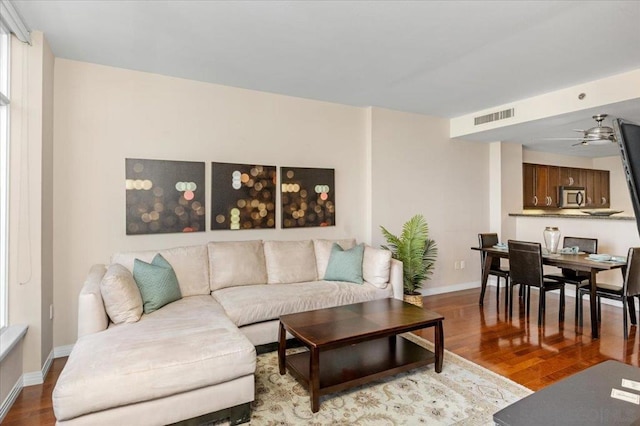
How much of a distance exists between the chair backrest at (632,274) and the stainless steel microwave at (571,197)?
389cm

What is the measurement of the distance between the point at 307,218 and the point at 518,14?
2871mm

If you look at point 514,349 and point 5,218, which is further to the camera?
point 514,349

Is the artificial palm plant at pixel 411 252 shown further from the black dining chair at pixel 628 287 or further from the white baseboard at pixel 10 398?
the white baseboard at pixel 10 398

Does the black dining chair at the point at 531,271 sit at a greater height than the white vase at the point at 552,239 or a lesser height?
lesser

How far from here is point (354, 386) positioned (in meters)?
2.34

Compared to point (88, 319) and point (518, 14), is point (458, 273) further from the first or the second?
point (88, 319)

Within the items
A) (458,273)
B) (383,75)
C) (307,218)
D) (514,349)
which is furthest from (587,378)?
(458,273)

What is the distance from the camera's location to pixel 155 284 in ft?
9.27

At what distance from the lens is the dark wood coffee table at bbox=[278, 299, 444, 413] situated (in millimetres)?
2264

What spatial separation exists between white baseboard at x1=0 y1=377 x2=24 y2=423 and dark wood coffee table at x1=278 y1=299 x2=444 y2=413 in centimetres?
181

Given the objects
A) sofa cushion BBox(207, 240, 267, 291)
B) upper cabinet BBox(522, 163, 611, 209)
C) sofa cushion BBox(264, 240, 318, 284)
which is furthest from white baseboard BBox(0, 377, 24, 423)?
upper cabinet BBox(522, 163, 611, 209)

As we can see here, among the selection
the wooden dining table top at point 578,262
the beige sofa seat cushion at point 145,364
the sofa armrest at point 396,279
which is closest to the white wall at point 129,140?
the sofa armrest at point 396,279

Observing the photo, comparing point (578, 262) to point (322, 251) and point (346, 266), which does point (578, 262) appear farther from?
point (322, 251)

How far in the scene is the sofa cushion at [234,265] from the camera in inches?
134
